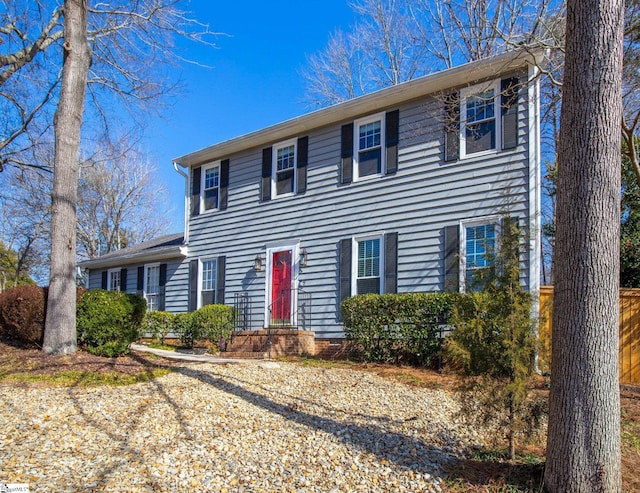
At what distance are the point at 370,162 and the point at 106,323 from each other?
626 cm

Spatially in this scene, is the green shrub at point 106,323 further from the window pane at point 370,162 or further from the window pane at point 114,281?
→ the window pane at point 114,281

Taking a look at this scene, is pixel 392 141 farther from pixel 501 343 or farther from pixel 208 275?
pixel 501 343

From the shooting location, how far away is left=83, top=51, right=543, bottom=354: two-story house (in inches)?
351

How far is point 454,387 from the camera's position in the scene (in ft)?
14.1

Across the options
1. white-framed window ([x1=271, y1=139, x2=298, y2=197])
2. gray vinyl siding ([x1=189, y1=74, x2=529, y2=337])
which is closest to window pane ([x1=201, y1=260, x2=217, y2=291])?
gray vinyl siding ([x1=189, y1=74, x2=529, y2=337])

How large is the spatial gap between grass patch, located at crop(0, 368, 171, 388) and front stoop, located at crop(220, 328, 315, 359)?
365cm

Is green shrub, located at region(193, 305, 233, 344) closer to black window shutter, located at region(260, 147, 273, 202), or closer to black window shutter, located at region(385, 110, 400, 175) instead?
black window shutter, located at region(260, 147, 273, 202)

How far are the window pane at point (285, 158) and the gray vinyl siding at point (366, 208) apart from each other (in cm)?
64

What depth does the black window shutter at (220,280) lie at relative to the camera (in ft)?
43.3

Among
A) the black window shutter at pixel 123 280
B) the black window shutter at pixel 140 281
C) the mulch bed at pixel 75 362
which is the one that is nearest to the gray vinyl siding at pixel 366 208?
the black window shutter at pixel 140 281

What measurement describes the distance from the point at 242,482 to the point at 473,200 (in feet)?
23.0

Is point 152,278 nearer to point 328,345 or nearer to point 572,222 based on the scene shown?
point 328,345

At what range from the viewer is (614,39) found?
3.57 m

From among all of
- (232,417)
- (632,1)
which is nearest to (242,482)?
(232,417)
